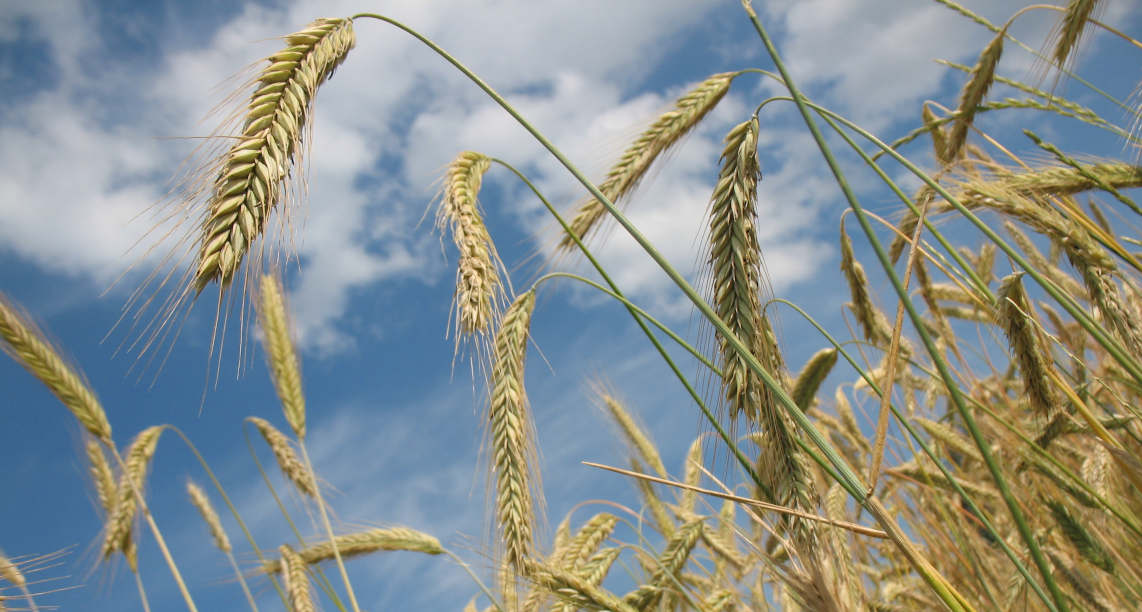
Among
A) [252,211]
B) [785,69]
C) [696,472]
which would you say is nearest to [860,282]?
[696,472]

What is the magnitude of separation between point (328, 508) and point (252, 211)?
2577 mm

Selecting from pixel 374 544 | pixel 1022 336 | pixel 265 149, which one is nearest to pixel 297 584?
pixel 374 544

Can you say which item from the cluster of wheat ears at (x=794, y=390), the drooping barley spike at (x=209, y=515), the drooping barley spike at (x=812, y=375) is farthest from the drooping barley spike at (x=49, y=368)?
the drooping barley spike at (x=812, y=375)

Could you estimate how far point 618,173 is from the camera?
2.09 metres

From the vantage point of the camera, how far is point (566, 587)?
1.97 m

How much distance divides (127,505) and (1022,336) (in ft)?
13.9

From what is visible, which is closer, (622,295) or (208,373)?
(208,373)

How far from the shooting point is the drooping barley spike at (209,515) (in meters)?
4.60

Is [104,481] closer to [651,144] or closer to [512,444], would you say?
[512,444]

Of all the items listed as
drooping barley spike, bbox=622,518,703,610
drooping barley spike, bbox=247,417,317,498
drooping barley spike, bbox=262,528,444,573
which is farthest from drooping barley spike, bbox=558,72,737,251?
drooping barley spike, bbox=247,417,317,498

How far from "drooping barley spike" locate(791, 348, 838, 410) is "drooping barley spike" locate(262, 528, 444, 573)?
1.61 meters

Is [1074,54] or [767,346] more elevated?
[1074,54]

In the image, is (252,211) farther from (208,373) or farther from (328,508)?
(328,508)

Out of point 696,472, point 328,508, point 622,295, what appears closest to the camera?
point 622,295
